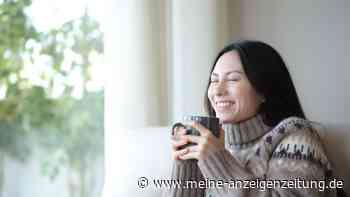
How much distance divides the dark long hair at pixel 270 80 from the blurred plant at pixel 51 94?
85cm

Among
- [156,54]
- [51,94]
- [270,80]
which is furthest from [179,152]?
[51,94]

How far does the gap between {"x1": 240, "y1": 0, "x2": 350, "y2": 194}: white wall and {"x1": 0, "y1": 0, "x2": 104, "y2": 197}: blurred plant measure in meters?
0.67

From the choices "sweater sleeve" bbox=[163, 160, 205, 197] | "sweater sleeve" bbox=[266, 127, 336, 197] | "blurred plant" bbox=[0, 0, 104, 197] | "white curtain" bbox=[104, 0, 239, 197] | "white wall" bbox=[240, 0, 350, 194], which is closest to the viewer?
"sweater sleeve" bbox=[266, 127, 336, 197]

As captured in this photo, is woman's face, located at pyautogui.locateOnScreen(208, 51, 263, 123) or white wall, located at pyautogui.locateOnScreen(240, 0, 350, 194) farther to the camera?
white wall, located at pyautogui.locateOnScreen(240, 0, 350, 194)

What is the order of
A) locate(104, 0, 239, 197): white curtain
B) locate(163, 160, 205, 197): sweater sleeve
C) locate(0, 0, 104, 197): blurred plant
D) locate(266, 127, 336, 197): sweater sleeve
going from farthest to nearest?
locate(0, 0, 104, 197): blurred plant → locate(104, 0, 239, 197): white curtain → locate(163, 160, 205, 197): sweater sleeve → locate(266, 127, 336, 197): sweater sleeve

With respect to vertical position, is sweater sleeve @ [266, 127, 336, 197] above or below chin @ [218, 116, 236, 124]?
below

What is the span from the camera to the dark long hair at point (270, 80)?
990 mm

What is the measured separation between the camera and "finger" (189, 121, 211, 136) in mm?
897

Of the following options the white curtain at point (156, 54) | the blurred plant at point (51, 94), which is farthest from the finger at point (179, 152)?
the blurred plant at point (51, 94)

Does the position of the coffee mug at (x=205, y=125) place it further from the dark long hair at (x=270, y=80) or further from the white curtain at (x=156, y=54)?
the white curtain at (x=156, y=54)

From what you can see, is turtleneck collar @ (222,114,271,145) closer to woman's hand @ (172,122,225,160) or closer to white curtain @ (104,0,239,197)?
woman's hand @ (172,122,225,160)

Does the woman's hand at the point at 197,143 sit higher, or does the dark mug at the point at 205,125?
the dark mug at the point at 205,125

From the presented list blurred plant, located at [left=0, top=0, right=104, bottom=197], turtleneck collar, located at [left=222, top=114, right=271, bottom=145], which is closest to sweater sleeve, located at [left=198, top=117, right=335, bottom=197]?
turtleneck collar, located at [left=222, top=114, right=271, bottom=145]

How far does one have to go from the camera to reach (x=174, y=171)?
0.95 metres
